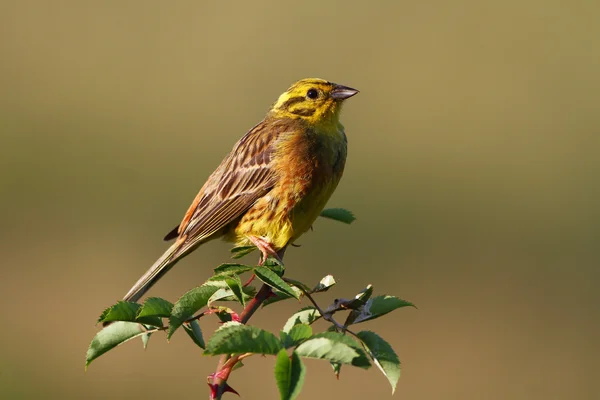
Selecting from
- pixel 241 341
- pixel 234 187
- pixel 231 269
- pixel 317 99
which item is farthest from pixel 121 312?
pixel 317 99

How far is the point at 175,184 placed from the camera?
46.7ft

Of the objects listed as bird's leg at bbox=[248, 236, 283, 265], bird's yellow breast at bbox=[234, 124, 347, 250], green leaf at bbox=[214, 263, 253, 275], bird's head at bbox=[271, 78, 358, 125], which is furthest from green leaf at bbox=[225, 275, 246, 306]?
bird's head at bbox=[271, 78, 358, 125]

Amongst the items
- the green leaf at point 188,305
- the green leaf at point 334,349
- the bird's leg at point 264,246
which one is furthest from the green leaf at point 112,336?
the bird's leg at point 264,246

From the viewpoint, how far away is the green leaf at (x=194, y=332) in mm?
2527

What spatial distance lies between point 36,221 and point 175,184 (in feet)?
6.91

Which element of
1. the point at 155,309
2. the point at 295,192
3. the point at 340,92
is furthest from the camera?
the point at 340,92

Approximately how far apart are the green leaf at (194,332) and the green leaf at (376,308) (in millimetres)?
402

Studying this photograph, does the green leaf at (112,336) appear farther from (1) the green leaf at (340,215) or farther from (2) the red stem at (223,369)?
(1) the green leaf at (340,215)

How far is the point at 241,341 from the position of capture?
2.15m

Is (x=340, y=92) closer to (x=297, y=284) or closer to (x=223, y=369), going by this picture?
(x=297, y=284)

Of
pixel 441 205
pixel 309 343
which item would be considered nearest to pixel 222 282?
pixel 309 343

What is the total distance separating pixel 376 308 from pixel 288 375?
0.54 meters

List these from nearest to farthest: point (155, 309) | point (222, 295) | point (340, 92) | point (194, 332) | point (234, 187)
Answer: point (155, 309) < point (194, 332) < point (222, 295) < point (234, 187) < point (340, 92)

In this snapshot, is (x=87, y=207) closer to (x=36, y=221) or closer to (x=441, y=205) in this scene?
(x=36, y=221)
